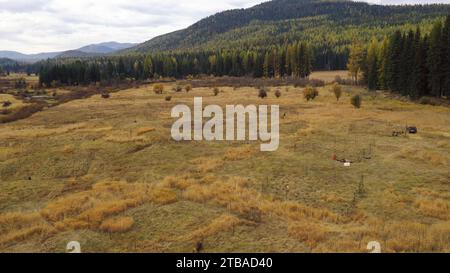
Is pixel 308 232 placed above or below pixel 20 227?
above

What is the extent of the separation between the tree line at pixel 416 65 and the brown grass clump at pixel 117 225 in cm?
5339

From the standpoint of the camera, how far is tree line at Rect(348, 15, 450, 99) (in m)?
53.5

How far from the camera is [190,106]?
5531cm

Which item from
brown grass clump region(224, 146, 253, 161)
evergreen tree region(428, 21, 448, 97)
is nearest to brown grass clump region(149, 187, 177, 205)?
brown grass clump region(224, 146, 253, 161)

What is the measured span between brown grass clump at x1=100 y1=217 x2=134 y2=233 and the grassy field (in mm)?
56

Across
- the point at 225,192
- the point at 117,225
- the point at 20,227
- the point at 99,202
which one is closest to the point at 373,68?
the point at 225,192

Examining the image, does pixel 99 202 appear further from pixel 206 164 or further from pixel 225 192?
pixel 206 164

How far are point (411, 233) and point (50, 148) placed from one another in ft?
90.7

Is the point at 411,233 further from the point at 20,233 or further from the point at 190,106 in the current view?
the point at 190,106

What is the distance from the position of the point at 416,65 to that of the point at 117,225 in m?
58.9

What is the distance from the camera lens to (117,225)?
14.5 m

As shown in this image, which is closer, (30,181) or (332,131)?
(30,181)
